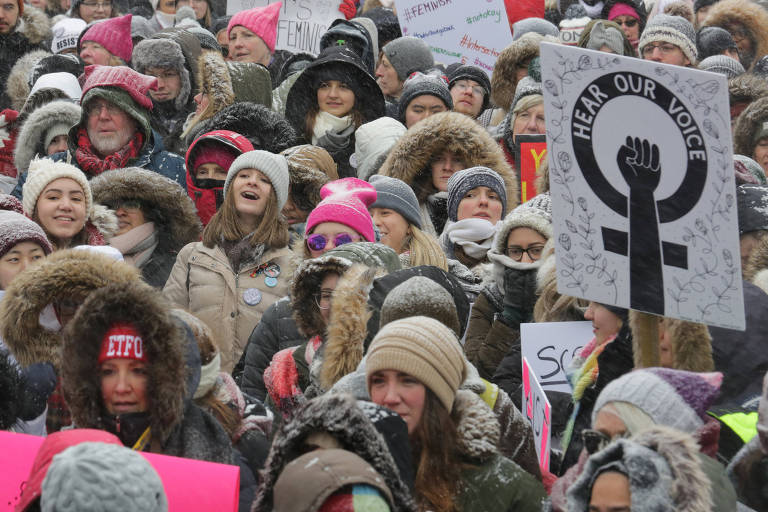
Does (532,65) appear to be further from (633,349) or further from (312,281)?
(633,349)

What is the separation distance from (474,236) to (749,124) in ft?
8.16

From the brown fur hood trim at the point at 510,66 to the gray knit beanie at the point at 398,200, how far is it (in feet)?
10.1

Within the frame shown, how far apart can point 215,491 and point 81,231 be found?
345 cm

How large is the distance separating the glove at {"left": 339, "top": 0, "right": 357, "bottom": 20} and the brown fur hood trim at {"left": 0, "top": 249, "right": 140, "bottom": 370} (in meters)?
7.73

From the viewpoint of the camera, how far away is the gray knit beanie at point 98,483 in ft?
10.5

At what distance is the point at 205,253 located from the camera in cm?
700

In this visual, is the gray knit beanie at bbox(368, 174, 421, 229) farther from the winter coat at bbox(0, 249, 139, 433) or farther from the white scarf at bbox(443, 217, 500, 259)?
the winter coat at bbox(0, 249, 139, 433)

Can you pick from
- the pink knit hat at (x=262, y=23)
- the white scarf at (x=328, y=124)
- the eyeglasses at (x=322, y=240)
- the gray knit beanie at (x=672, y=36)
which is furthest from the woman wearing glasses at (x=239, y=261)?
the gray knit beanie at (x=672, y=36)

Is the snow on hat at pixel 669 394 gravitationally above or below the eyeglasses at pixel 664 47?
below

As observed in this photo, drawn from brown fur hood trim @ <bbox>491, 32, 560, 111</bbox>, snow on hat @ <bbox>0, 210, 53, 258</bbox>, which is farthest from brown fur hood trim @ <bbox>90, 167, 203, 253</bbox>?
brown fur hood trim @ <bbox>491, 32, 560, 111</bbox>

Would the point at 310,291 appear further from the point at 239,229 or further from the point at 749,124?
the point at 749,124

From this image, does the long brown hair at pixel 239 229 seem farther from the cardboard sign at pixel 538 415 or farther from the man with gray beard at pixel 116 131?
the cardboard sign at pixel 538 415

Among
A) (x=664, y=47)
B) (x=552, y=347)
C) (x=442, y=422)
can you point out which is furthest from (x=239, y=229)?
(x=664, y=47)

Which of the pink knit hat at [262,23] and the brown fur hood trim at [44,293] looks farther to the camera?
the pink knit hat at [262,23]
